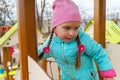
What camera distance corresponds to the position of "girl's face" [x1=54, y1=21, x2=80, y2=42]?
0.74m

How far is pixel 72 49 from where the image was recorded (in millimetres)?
829

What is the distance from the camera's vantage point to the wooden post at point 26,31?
0.60 metres

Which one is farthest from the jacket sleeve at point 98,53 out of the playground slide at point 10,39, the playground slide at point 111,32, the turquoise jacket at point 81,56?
the playground slide at point 10,39

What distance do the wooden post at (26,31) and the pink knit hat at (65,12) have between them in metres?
0.16

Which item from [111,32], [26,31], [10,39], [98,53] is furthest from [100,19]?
[10,39]

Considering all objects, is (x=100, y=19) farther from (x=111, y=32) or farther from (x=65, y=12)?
(x=111, y=32)

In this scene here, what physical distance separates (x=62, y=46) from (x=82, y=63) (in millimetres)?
102

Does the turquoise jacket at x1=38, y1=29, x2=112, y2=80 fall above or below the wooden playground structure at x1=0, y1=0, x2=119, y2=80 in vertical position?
below

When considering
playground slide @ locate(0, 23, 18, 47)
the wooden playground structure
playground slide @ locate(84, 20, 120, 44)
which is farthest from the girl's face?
playground slide @ locate(0, 23, 18, 47)

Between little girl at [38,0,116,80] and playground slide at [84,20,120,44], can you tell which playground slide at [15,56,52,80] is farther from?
playground slide at [84,20,120,44]

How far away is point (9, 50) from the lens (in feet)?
6.97

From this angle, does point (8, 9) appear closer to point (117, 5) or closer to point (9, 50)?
point (9, 50)

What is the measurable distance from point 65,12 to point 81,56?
0.63 ft

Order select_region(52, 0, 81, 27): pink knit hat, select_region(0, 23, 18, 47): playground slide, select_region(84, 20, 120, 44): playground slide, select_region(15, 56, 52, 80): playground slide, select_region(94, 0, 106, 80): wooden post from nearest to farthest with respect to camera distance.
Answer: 1. select_region(15, 56, 52, 80): playground slide
2. select_region(52, 0, 81, 27): pink knit hat
3. select_region(94, 0, 106, 80): wooden post
4. select_region(84, 20, 120, 44): playground slide
5. select_region(0, 23, 18, 47): playground slide
